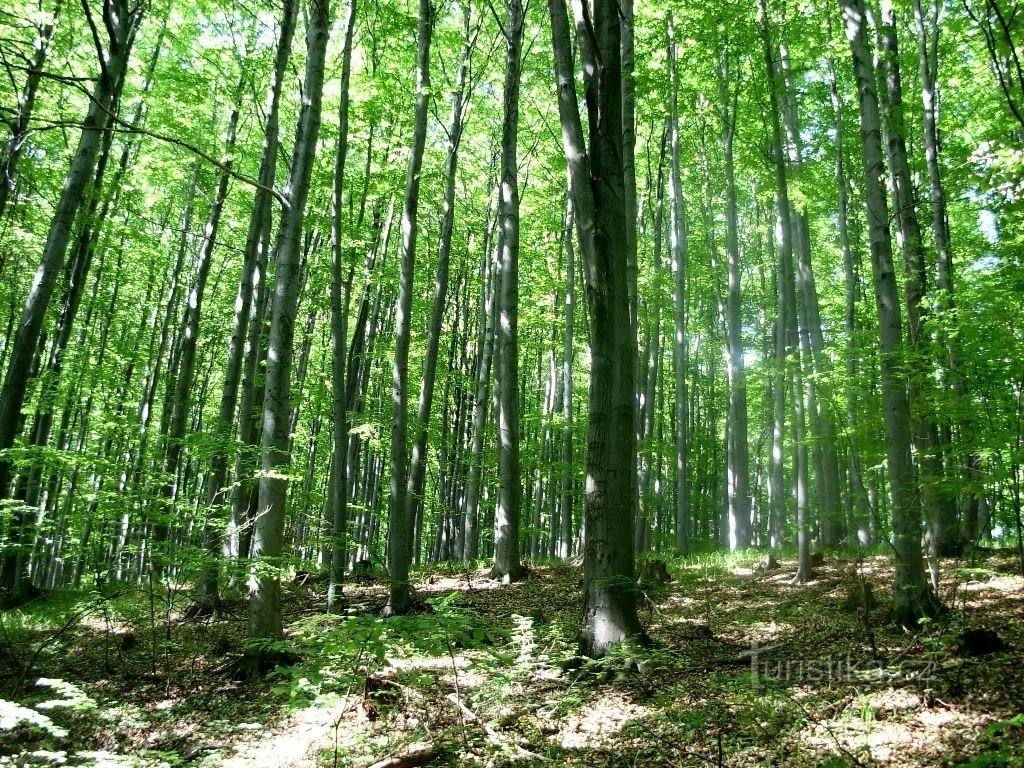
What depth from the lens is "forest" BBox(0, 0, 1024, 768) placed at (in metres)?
4.23

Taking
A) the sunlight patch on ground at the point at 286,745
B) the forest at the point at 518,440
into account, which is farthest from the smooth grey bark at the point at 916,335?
the sunlight patch on ground at the point at 286,745

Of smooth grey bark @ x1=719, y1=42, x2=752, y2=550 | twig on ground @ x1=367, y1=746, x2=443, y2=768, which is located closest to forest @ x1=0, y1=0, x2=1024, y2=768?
twig on ground @ x1=367, y1=746, x2=443, y2=768

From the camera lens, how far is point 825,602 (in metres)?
7.78

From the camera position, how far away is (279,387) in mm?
6305

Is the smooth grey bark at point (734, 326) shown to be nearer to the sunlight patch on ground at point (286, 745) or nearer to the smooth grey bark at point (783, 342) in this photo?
the smooth grey bark at point (783, 342)

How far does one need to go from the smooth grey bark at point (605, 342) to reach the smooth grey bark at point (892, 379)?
262cm

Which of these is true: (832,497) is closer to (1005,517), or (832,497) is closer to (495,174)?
(1005,517)

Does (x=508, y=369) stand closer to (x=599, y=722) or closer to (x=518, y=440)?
(x=518, y=440)

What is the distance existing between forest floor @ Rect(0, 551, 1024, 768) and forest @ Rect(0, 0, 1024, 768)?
37 mm

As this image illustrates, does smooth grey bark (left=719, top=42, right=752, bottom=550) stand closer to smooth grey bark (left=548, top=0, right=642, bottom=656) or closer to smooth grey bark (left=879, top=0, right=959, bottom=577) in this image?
smooth grey bark (left=879, top=0, right=959, bottom=577)

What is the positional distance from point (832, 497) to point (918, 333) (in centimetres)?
681

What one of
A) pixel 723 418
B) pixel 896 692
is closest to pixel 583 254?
pixel 896 692

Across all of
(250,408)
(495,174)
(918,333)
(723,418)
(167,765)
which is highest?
(495,174)

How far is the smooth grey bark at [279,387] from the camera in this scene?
6000 millimetres
